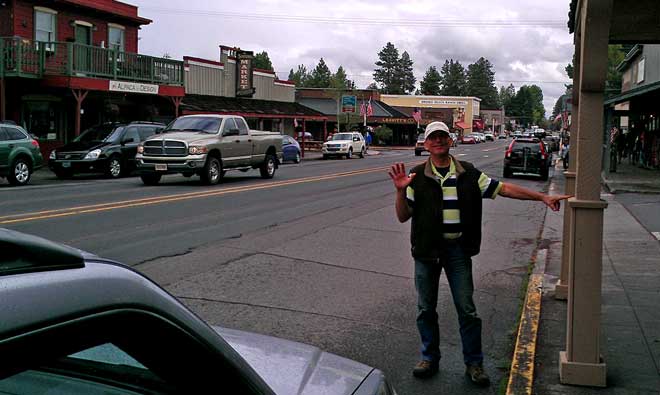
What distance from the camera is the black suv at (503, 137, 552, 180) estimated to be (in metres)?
29.2

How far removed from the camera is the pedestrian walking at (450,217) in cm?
530

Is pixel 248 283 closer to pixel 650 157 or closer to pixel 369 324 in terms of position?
pixel 369 324

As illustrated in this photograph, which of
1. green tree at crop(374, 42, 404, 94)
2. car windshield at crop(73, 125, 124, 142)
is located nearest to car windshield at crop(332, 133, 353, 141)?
car windshield at crop(73, 125, 124, 142)

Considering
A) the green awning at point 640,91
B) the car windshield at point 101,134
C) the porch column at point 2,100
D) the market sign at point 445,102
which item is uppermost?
the market sign at point 445,102

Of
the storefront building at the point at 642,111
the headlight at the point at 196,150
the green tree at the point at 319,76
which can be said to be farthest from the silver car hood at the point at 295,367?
the green tree at the point at 319,76

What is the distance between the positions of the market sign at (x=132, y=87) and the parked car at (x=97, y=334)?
28.3 metres

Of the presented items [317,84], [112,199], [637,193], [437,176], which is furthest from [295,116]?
[317,84]

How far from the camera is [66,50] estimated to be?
2862 cm

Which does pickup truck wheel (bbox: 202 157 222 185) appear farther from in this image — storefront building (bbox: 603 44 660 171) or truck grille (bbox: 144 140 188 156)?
storefront building (bbox: 603 44 660 171)

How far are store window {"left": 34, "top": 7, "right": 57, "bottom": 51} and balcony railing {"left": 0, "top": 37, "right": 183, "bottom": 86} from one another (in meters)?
0.69

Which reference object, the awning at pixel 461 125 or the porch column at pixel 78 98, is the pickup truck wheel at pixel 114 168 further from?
the awning at pixel 461 125

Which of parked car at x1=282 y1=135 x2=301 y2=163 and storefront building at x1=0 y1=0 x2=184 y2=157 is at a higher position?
storefront building at x1=0 y1=0 x2=184 y2=157

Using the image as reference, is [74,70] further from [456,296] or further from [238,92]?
[456,296]

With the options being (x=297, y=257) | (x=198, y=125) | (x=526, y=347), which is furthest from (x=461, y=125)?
(x=526, y=347)
